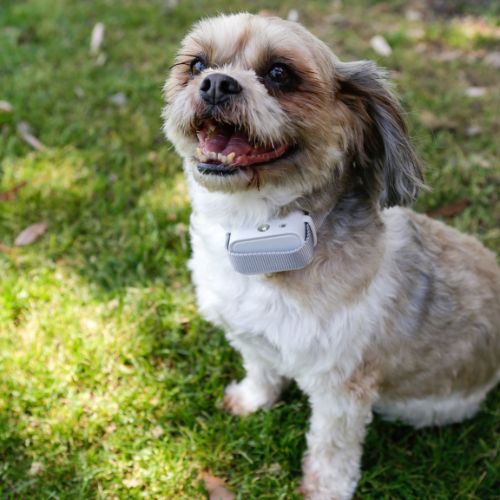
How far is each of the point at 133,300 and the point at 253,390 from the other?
0.89 metres

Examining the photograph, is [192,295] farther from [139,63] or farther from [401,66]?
[401,66]

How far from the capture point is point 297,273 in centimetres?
214

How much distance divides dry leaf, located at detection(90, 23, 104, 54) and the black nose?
3954 mm

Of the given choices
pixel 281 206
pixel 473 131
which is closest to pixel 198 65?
pixel 281 206

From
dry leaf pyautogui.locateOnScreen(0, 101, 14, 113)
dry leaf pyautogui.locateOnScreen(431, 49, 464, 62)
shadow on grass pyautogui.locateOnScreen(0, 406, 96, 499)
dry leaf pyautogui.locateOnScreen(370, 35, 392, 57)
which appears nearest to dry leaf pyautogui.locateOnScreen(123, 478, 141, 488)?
shadow on grass pyautogui.locateOnScreen(0, 406, 96, 499)

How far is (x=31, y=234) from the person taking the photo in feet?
11.8

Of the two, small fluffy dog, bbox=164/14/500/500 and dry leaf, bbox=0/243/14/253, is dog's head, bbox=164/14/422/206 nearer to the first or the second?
small fluffy dog, bbox=164/14/500/500

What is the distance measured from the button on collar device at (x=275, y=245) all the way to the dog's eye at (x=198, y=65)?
583mm

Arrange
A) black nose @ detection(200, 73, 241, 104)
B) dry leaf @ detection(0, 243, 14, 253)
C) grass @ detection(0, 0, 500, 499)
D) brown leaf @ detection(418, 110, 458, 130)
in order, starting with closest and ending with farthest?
black nose @ detection(200, 73, 241, 104)
grass @ detection(0, 0, 500, 499)
dry leaf @ detection(0, 243, 14, 253)
brown leaf @ detection(418, 110, 458, 130)

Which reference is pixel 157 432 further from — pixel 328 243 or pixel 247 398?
pixel 328 243

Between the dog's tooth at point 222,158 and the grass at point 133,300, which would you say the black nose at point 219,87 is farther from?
the grass at point 133,300

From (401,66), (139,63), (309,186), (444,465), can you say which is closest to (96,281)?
(309,186)

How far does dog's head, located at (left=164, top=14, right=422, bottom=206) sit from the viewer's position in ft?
5.99

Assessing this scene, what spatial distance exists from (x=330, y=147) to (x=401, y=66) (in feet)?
12.1
